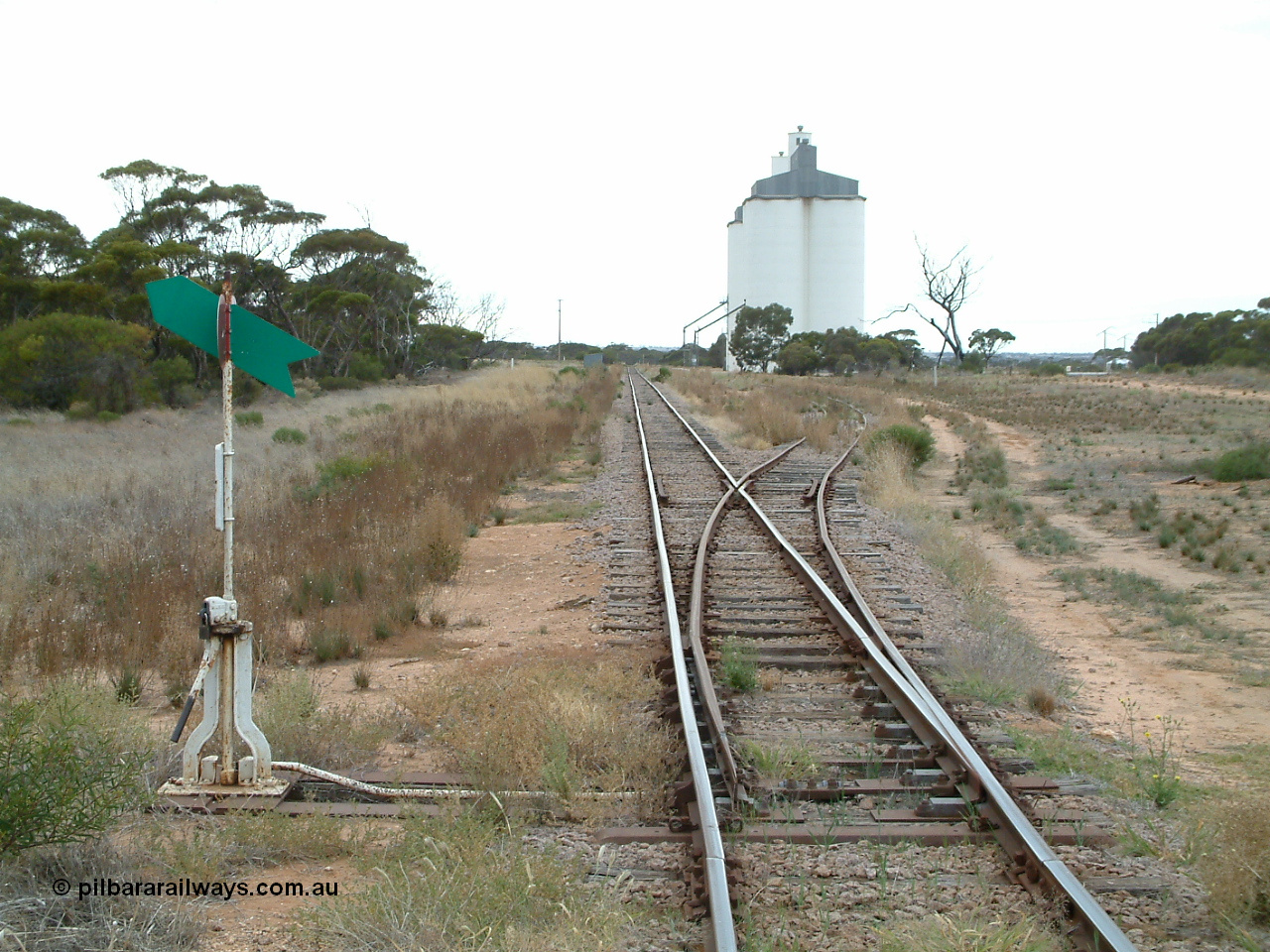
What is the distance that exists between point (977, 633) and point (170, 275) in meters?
40.8

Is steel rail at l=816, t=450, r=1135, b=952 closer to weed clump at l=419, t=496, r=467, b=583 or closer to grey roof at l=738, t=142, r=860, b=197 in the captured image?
weed clump at l=419, t=496, r=467, b=583

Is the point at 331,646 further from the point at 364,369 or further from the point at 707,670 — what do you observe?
the point at 364,369

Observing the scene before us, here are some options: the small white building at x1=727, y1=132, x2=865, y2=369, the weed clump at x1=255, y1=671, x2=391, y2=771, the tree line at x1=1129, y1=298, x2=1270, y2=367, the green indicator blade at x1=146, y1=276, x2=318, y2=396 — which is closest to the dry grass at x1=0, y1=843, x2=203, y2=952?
the weed clump at x1=255, y1=671, x2=391, y2=771

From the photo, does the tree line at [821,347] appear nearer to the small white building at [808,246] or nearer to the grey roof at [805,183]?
the small white building at [808,246]

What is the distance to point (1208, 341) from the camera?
7094 centimetres

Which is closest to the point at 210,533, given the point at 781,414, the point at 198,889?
the point at 198,889

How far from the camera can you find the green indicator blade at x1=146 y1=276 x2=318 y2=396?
511 cm

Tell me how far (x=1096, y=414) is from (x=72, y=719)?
115 feet

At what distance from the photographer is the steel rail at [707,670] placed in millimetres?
5211

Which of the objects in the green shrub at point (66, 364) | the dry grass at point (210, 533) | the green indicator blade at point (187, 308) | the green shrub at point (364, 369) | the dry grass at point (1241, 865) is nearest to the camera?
the dry grass at point (1241, 865)

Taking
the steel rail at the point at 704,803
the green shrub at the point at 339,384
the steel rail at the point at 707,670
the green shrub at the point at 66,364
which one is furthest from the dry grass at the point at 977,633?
the green shrub at the point at 339,384

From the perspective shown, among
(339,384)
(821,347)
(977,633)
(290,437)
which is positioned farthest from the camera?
(821,347)

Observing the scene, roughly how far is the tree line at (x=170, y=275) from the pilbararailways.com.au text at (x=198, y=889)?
97.8ft

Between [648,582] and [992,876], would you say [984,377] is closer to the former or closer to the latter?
[648,582]
